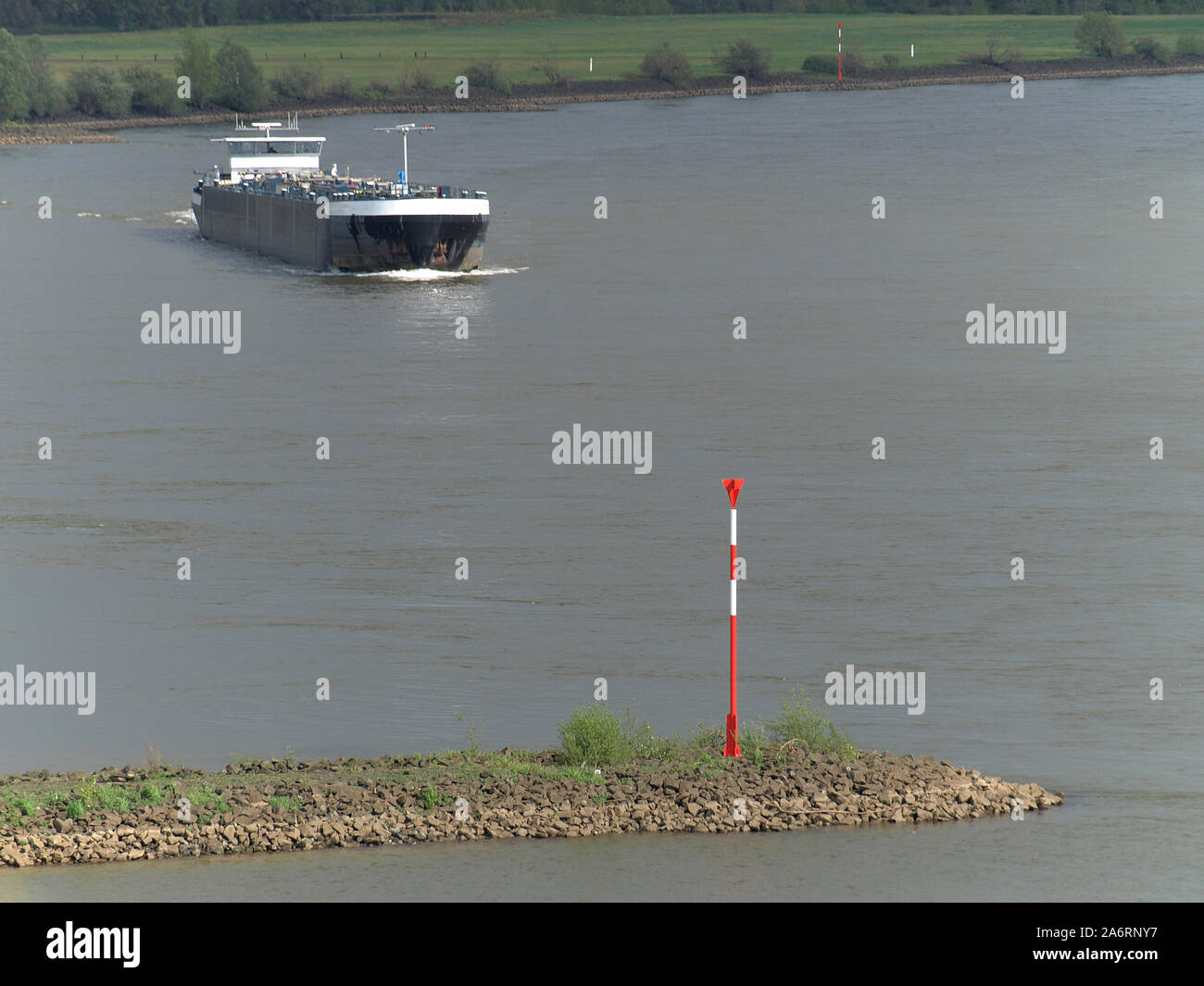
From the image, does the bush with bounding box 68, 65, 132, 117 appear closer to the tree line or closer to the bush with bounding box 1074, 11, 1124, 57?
the tree line

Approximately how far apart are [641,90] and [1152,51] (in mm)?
39404

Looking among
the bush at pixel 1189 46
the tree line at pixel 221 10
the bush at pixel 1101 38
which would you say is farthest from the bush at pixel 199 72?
the bush at pixel 1189 46

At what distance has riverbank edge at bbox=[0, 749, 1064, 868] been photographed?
558 inches

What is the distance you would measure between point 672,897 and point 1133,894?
3196 mm

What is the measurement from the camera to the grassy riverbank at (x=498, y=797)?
14.2 meters

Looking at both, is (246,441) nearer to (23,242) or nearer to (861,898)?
(861,898)

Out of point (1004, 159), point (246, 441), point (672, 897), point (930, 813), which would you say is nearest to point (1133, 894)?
point (930, 813)

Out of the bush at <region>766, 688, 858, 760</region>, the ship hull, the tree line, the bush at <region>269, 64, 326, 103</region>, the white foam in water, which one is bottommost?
the bush at <region>766, 688, 858, 760</region>

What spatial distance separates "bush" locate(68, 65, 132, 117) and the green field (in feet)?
47.2

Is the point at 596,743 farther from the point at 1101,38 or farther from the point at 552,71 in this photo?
the point at 1101,38

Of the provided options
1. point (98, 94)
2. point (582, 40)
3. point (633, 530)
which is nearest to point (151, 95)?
point (98, 94)

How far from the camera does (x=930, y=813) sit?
1517 cm

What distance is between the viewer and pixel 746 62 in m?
150

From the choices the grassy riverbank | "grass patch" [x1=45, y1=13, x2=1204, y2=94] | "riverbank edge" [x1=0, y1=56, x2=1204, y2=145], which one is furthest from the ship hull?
"grass patch" [x1=45, y1=13, x2=1204, y2=94]
